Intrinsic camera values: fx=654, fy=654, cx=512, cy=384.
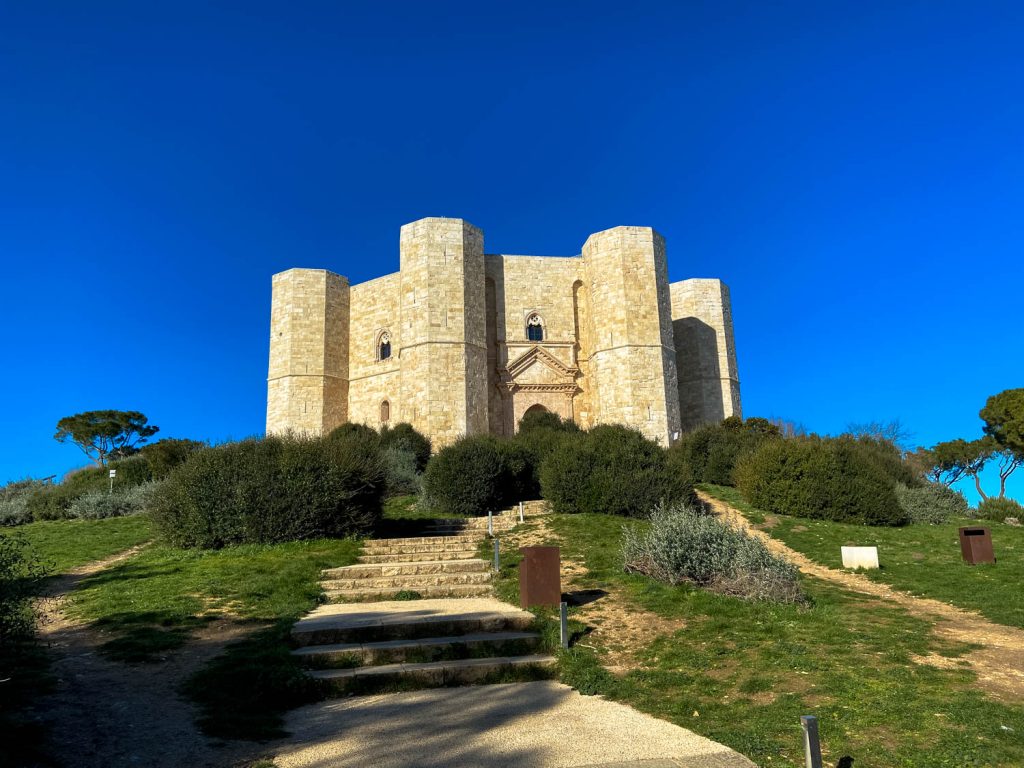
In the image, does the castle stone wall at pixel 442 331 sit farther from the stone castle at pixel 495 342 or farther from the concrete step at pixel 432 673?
the concrete step at pixel 432 673

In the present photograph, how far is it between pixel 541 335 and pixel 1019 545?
72.3ft

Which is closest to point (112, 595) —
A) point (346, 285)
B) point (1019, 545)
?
point (1019, 545)

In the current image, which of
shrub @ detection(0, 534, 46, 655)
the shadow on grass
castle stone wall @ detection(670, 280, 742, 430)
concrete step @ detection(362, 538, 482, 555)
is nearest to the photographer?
the shadow on grass

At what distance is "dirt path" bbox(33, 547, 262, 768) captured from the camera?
4117 mm

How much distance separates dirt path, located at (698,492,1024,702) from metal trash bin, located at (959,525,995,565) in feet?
6.51

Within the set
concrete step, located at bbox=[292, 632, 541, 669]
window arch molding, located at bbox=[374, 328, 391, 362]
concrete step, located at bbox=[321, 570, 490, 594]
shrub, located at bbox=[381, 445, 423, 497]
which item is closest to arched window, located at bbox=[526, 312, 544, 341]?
window arch molding, located at bbox=[374, 328, 391, 362]

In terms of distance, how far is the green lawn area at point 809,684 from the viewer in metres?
3.98

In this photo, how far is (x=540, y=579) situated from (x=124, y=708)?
417 cm

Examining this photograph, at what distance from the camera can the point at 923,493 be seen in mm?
17922

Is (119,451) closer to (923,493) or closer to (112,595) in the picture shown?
(112,595)

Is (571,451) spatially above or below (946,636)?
above

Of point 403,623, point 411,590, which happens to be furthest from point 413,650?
point 411,590

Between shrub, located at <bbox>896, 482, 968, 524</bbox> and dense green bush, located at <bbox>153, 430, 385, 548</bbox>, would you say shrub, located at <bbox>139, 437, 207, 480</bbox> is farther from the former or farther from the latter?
shrub, located at <bbox>896, 482, 968, 524</bbox>

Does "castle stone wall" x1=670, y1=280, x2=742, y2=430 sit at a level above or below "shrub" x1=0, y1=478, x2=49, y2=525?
above
